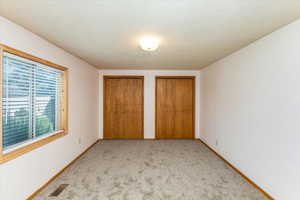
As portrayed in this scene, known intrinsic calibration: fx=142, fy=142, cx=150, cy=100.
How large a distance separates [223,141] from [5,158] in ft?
11.8

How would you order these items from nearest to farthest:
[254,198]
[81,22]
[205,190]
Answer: [81,22] < [254,198] < [205,190]

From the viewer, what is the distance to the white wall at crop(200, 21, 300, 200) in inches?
64.7

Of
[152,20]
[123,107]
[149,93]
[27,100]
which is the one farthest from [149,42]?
[123,107]

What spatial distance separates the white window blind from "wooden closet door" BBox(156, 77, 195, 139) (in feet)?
9.40

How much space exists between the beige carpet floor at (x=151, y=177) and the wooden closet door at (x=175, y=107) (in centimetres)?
102

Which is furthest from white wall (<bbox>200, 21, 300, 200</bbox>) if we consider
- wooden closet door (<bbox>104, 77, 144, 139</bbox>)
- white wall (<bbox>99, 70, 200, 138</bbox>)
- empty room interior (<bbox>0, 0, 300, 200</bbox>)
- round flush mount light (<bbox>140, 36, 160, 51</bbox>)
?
wooden closet door (<bbox>104, 77, 144, 139</bbox>)

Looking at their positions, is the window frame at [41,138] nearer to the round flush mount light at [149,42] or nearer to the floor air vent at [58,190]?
the floor air vent at [58,190]

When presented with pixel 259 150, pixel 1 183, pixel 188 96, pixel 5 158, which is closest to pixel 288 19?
pixel 259 150

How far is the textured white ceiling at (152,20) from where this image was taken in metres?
1.35

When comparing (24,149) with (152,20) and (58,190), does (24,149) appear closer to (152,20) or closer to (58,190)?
(58,190)

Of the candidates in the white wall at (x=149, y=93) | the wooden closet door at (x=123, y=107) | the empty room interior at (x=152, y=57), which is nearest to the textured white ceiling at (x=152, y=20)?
the empty room interior at (x=152, y=57)

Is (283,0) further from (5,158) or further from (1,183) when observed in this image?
(1,183)

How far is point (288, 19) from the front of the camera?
62.6 inches

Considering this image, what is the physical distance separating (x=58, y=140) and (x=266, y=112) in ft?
11.0
